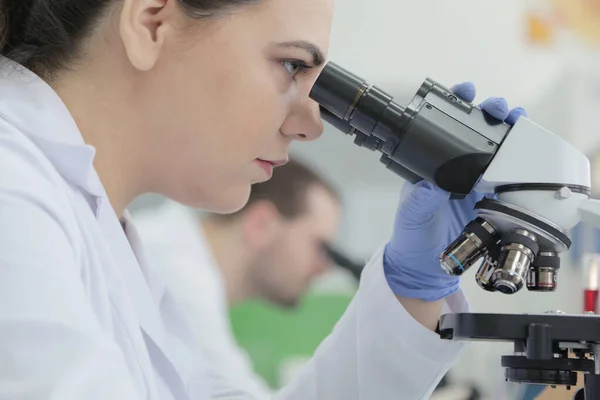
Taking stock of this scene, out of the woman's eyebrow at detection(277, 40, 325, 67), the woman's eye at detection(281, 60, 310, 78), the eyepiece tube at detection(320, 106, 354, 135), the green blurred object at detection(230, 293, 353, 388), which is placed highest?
the woman's eyebrow at detection(277, 40, 325, 67)

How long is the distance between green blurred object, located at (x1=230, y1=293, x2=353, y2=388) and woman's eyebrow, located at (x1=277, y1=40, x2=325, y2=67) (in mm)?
1310

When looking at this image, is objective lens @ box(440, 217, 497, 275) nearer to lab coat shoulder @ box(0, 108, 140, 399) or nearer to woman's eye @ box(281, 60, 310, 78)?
woman's eye @ box(281, 60, 310, 78)

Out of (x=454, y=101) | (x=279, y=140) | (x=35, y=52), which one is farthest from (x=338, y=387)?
(x=35, y=52)

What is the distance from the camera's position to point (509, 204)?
3.06 ft

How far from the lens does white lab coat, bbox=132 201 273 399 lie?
2.20m

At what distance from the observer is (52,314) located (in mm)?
646

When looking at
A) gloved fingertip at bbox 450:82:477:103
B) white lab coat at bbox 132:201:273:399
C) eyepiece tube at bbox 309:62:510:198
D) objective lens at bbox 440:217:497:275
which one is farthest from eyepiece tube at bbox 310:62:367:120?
white lab coat at bbox 132:201:273:399

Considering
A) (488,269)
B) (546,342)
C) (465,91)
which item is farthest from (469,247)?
(465,91)

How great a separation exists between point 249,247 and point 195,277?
211 millimetres

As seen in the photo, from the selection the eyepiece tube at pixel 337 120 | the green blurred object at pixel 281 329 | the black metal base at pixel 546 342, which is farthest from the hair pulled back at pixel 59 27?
the green blurred object at pixel 281 329

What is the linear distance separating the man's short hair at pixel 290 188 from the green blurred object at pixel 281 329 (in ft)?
0.98

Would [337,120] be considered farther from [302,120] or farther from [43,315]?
[43,315]

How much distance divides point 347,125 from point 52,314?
608mm

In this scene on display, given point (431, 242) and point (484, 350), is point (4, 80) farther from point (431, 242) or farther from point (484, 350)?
point (484, 350)
